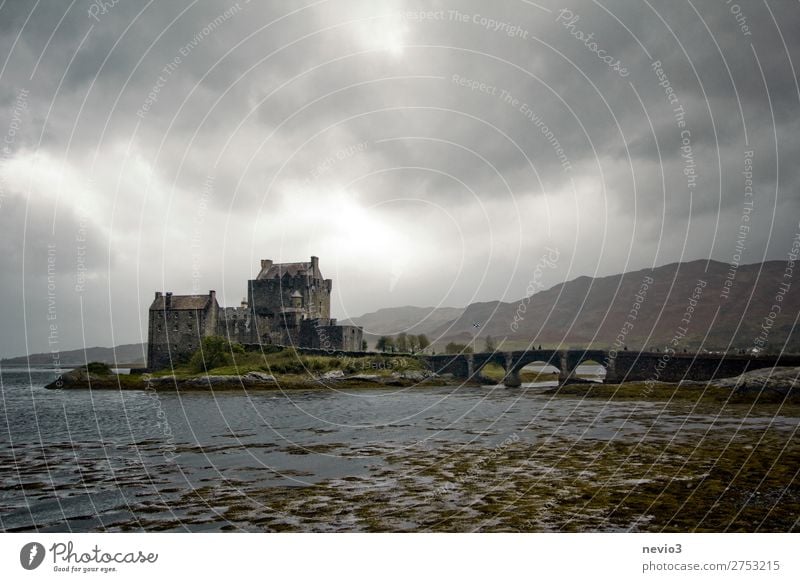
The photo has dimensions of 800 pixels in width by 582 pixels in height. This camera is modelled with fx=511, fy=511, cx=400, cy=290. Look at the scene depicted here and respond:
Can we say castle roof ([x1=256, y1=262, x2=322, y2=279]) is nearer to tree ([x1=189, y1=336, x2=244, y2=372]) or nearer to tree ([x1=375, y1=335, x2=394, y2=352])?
tree ([x1=189, y1=336, x2=244, y2=372])

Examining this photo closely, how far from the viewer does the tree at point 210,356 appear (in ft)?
252

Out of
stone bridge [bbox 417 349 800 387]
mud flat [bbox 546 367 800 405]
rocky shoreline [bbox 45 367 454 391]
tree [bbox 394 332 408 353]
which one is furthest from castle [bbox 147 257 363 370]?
mud flat [bbox 546 367 800 405]

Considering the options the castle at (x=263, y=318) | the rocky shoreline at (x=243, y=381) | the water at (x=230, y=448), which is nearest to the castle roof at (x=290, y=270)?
the castle at (x=263, y=318)

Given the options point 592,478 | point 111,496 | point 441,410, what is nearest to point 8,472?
point 111,496

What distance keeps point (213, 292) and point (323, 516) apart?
257ft

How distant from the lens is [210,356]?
77.2 metres

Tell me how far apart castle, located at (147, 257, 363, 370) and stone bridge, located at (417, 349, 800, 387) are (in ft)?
65.7

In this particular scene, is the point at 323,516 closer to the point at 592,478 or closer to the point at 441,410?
the point at 592,478

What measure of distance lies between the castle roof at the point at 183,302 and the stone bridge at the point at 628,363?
38770mm

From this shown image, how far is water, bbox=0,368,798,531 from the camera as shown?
12906 millimetres

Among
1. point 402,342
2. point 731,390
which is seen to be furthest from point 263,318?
point 731,390

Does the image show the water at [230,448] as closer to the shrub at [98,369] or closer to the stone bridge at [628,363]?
the stone bridge at [628,363]

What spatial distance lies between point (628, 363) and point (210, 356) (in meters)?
66.4
